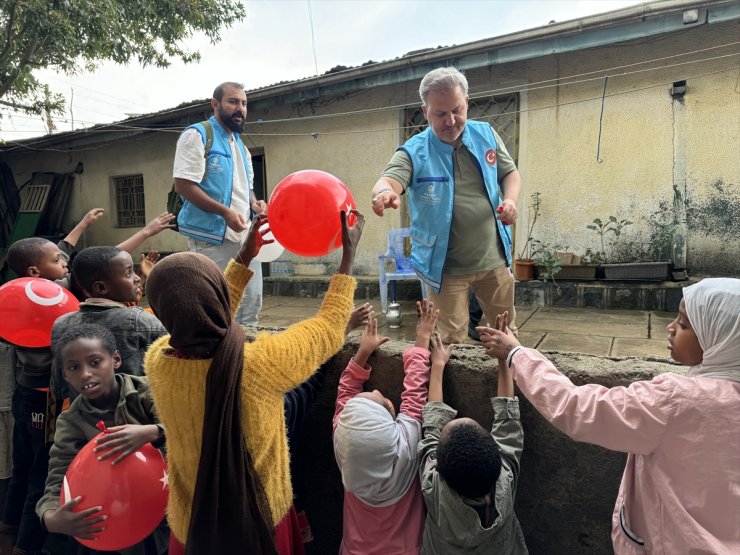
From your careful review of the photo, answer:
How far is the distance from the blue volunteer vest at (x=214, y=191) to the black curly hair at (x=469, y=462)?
6.56 ft

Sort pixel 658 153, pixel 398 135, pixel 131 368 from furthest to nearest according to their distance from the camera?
pixel 398 135 < pixel 658 153 < pixel 131 368

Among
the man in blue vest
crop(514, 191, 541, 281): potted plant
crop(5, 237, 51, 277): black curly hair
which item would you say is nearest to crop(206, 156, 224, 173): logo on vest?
the man in blue vest

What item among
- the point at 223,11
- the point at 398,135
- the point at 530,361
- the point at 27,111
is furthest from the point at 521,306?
the point at 27,111

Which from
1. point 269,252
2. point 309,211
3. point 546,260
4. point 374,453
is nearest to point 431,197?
point 309,211

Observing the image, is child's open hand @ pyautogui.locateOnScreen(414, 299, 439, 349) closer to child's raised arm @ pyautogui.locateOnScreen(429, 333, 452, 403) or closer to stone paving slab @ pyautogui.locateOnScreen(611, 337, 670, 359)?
child's raised arm @ pyautogui.locateOnScreen(429, 333, 452, 403)

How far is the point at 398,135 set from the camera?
6832 millimetres

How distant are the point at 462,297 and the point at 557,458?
42.3 inches

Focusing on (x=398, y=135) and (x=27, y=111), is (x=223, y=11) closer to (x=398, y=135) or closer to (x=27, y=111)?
(x=27, y=111)

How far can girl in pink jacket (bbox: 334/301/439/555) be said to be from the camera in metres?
1.59

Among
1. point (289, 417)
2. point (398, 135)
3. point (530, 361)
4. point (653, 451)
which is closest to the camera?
point (653, 451)

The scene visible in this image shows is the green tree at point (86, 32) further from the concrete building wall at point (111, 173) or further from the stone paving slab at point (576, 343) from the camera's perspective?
the stone paving slab at point (576, 343)

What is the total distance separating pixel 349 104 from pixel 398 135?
98 cm

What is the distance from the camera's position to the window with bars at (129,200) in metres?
9.96

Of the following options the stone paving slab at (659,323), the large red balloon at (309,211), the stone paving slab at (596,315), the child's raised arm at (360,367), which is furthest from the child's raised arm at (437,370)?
the stone paving slab at (596,315)
